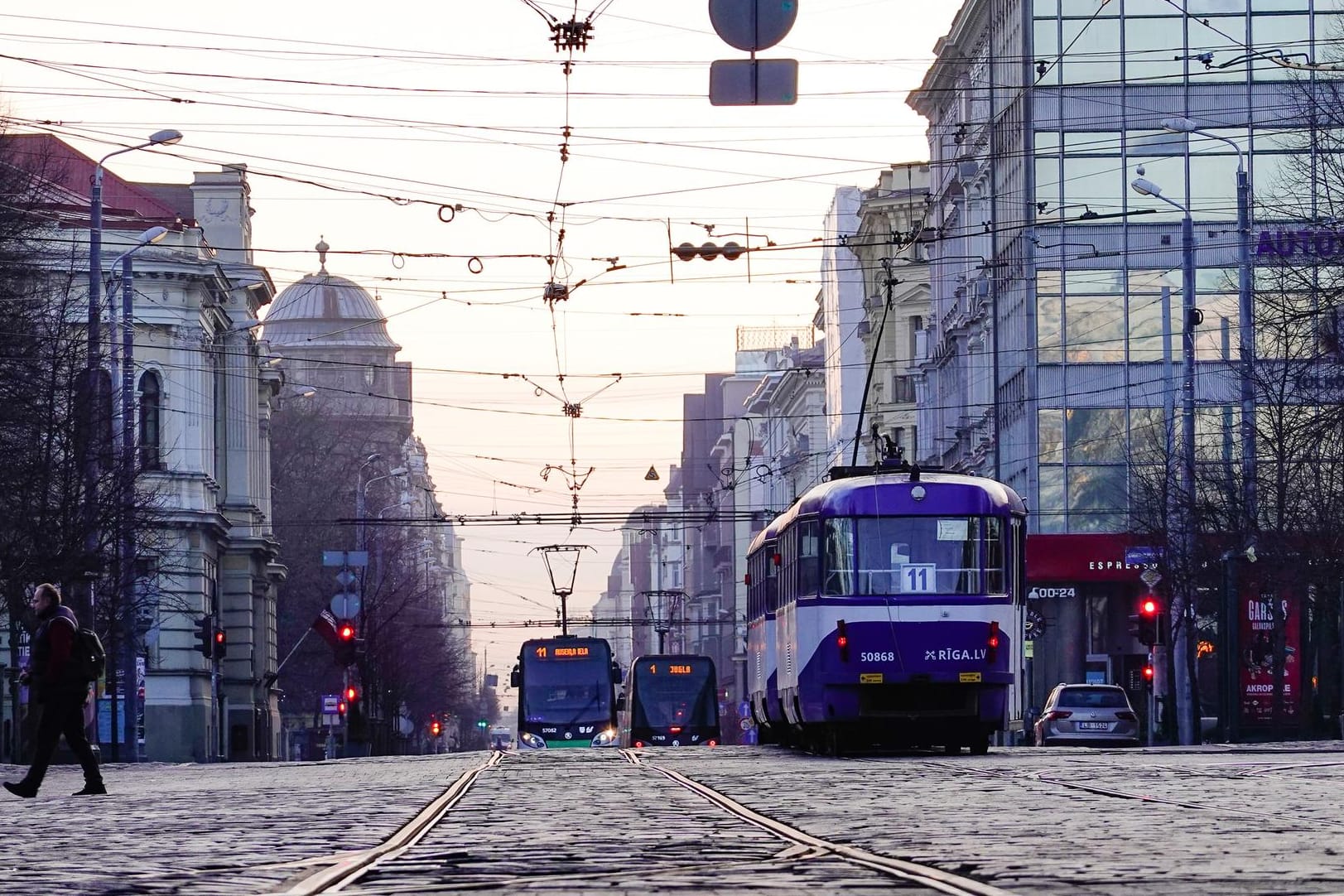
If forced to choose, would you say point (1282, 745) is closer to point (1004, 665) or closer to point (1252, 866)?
point (1004, 665)

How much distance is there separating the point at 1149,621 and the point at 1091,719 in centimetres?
248

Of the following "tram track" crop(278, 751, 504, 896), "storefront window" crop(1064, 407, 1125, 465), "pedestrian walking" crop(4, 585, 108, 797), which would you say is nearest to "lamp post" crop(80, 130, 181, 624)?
"pedestrian walking" crop(4, 585, 108, 797)

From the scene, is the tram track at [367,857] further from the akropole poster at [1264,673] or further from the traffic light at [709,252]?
the akropole poster at [1264,673]

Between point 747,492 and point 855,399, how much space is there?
182 feet

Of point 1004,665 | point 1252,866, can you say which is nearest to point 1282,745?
point 1004,665

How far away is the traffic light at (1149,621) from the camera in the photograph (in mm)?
41625

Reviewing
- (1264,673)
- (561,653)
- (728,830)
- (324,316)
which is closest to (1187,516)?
(1264,673)

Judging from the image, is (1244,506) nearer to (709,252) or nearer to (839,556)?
(709,252)

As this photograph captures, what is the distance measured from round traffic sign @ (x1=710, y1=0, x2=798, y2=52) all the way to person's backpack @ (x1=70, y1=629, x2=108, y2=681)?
22.8 feet

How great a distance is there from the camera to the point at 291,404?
369 ft

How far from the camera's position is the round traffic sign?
20469mm

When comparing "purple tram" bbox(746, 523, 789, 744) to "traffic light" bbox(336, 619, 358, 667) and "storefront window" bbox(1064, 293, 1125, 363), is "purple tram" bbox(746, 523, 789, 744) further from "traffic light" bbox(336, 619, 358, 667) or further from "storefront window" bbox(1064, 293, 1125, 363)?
"storefront window" bbox(1064, 293, 1125, 363)

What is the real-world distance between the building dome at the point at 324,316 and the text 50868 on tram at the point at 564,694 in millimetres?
114010

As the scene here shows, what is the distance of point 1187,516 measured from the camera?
45719 mm
